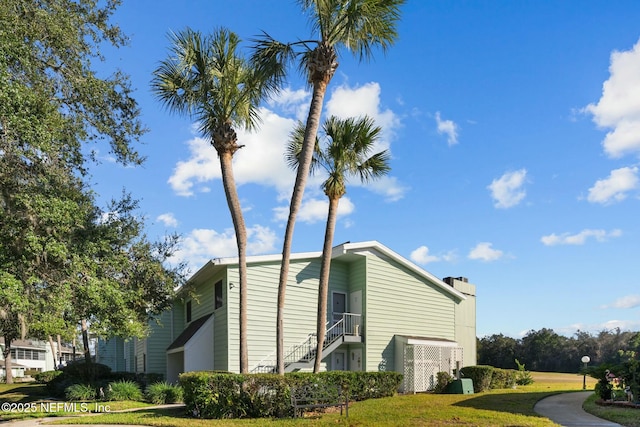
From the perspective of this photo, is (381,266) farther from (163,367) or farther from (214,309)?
(163,367)

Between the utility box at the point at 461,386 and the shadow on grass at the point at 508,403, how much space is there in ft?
8.54

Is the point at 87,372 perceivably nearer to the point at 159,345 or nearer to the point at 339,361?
the point at 159,345

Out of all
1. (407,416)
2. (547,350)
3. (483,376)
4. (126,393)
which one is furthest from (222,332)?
(547,350)

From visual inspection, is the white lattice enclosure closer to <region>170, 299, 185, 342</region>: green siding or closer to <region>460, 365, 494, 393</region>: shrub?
<region>460, 365, 494, 393</region>: shrub

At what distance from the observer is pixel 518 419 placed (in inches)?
483

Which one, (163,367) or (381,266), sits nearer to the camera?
(381,266)

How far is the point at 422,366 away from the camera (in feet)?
71.5

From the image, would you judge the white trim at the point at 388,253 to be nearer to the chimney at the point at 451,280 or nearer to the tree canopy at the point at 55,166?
the chimney at the point at 451,280

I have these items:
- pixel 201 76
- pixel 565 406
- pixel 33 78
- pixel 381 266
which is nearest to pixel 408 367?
pixel 381 266

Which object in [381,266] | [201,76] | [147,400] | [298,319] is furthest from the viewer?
[381,266]

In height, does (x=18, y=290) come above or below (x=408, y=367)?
above

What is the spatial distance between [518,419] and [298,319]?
10.3 meters

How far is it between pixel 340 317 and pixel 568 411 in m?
9.96

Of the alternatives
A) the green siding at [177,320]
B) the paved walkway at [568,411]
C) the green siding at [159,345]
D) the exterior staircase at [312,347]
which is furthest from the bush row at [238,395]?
the green siding at [159,345]
